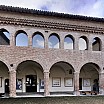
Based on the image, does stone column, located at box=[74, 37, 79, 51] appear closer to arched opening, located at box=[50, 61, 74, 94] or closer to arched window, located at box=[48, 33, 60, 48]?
arched window, located at box=[48, 33, 60, 48]

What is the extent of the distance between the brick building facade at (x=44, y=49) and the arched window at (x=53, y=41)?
0.52ft

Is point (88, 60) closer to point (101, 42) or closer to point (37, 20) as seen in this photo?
point (101, 42)

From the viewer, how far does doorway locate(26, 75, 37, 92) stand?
23.2 meters

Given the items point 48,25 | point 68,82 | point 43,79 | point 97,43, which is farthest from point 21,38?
point 97,43

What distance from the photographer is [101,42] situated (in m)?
21.5

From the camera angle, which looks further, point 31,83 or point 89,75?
point 89,75

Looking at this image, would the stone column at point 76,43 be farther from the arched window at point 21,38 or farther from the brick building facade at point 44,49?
the arched window at point 21,38

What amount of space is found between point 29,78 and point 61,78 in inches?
159

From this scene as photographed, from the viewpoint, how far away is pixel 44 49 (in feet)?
63.5

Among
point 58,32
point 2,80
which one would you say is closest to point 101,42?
point 58,32

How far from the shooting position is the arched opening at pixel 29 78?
2275 cm

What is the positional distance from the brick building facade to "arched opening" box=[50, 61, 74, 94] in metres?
0.12

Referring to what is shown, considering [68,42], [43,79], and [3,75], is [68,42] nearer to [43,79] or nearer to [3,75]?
[43,79]

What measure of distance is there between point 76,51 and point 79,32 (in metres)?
2.07
